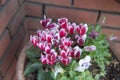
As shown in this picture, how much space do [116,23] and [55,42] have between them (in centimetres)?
39

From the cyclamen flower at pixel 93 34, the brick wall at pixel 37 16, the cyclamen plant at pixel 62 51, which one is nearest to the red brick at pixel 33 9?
the brick wall at pixel 37 16

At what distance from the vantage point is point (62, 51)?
0.84 metres

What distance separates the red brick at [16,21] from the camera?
3.32ft

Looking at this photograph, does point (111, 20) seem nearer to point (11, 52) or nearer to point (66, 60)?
point (66, 60)

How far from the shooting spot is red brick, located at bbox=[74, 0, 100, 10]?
1050 mm

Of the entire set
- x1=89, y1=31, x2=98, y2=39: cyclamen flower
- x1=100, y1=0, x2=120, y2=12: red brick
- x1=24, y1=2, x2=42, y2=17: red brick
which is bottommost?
x1=89, y1=31, x2=98, y2=39: cyclamen flower

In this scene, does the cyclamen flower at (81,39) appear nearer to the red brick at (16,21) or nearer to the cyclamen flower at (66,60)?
the cyclamen flower at (66,60)

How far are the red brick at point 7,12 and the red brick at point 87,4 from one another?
0.30m

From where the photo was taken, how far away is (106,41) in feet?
3.34

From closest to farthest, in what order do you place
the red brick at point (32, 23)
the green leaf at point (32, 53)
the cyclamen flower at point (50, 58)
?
the cyclamen flower at point (50, 58), the green leaf at point (32, 53), the red brick at point (32, 23)

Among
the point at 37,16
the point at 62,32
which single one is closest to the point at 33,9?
the point at 37,16

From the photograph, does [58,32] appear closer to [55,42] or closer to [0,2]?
[55,42]

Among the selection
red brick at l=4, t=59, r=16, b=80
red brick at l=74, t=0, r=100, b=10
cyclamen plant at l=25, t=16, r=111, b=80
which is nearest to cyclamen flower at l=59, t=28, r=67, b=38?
cyclamen plant at l=25, t=16, r=111, b=80

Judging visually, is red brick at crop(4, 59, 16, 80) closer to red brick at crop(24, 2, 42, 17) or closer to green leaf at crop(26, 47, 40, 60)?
green leaf at crop(26, 47, 40, 60)
